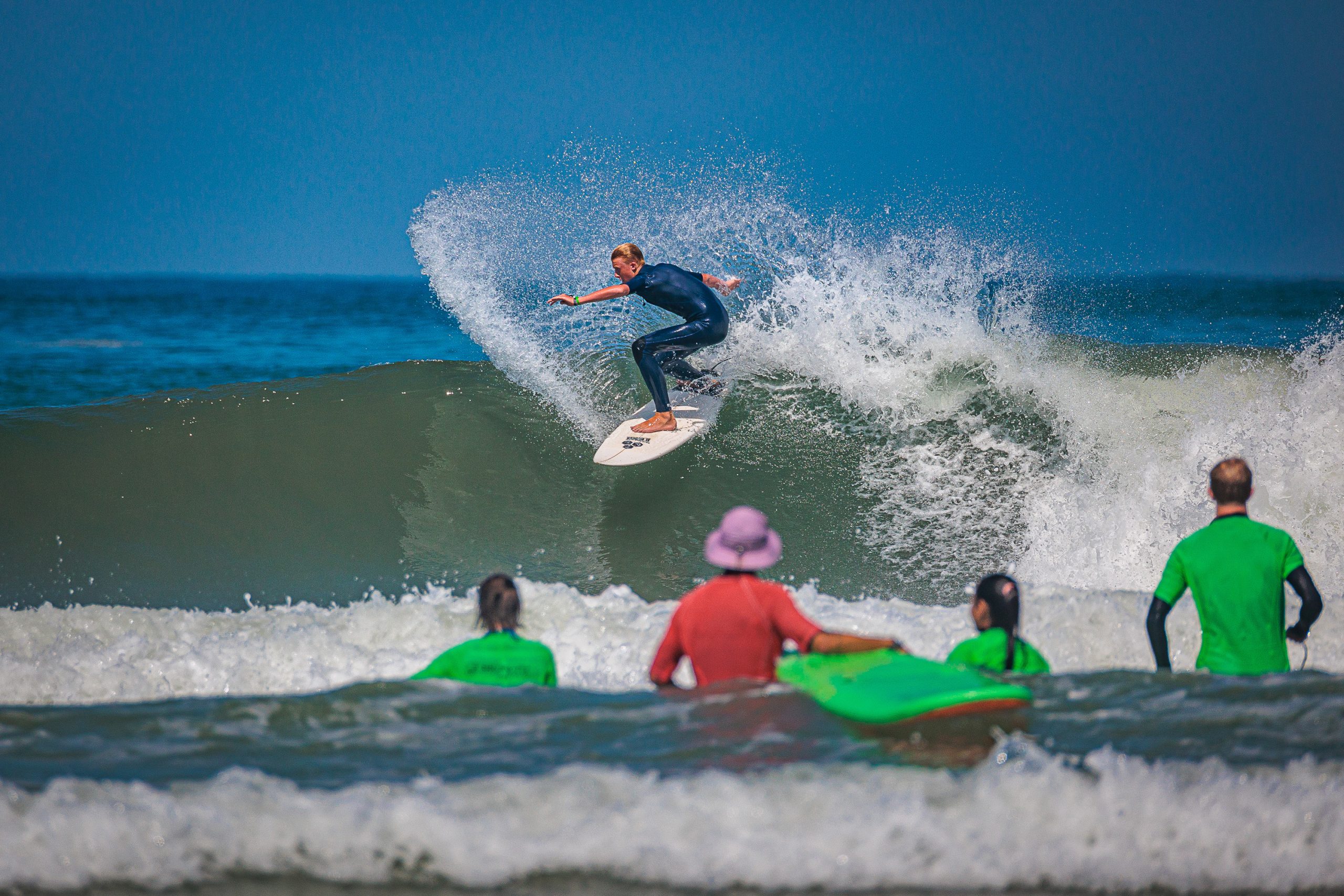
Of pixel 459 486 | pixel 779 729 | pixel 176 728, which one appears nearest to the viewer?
pixel 779 729

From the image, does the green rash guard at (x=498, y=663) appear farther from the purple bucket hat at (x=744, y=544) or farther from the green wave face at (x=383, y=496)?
the green wave face at (x=383, y=496)

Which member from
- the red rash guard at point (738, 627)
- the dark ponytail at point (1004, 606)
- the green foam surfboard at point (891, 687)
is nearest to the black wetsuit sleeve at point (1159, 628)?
the dark ponytail at point (1004, 606)

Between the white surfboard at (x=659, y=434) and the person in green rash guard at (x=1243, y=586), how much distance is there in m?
4.73

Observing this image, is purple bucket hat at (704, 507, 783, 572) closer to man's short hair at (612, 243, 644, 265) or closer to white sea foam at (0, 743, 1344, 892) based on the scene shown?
white sea foam at (0, 743, 1344, 892)

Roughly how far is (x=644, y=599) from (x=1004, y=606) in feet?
10.4

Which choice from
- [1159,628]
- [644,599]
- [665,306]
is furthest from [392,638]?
[665,306]

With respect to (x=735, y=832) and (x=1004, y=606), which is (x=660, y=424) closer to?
(x=1004, y=606)

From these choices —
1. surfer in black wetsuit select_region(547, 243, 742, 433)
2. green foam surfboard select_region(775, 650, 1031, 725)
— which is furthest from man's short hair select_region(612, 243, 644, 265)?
green foam surfboard select_region(775, 650, 1031, 725)

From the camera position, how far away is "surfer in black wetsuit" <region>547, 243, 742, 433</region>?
23.7 feet

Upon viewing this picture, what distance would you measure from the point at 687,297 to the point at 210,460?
4.56m

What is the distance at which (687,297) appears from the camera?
749 centimetres

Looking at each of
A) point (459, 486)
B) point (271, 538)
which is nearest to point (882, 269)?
point (459, 486)

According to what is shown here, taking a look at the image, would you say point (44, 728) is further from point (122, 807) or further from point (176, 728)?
point (122, 807)

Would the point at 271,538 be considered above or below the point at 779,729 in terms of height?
above
